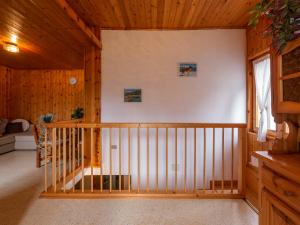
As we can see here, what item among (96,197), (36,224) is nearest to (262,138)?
(96,197)

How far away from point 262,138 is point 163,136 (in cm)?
153

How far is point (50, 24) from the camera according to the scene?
3.15 m

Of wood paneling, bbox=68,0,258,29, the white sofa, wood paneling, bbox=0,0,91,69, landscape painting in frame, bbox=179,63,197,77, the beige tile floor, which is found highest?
wood paneling, bbox=68,0,258,29

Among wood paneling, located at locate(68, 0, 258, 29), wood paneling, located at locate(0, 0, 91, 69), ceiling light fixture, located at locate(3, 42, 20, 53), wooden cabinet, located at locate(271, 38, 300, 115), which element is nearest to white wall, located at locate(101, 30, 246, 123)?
wood paneling, located at locate(68, 0, 258, 29)

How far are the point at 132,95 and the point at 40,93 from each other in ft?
14.7

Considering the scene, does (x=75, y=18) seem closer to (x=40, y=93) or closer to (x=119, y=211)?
(x=119, y=211)

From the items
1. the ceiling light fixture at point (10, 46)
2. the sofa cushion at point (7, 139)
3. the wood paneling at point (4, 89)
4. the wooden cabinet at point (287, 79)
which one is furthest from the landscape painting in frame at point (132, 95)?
the wood paneling at point (4, 89)

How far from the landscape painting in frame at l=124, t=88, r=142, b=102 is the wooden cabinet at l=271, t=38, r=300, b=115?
261cm

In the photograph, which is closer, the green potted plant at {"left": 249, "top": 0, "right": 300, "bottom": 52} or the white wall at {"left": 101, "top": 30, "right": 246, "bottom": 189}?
the green potted plant at {"left": 249, "top": 0, "right": 300, "bottom": 52}

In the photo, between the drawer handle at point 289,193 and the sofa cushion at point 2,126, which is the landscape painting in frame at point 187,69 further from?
the sofa cushion at point 2,126

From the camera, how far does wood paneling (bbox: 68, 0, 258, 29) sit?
9.19 feet

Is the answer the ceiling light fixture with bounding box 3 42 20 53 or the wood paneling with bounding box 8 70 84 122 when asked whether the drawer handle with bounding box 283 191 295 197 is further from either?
the wood paneling with bounding box 8 70 84 122

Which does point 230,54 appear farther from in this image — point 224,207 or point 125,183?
point 125,183

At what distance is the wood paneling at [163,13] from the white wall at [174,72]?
0.60ft
